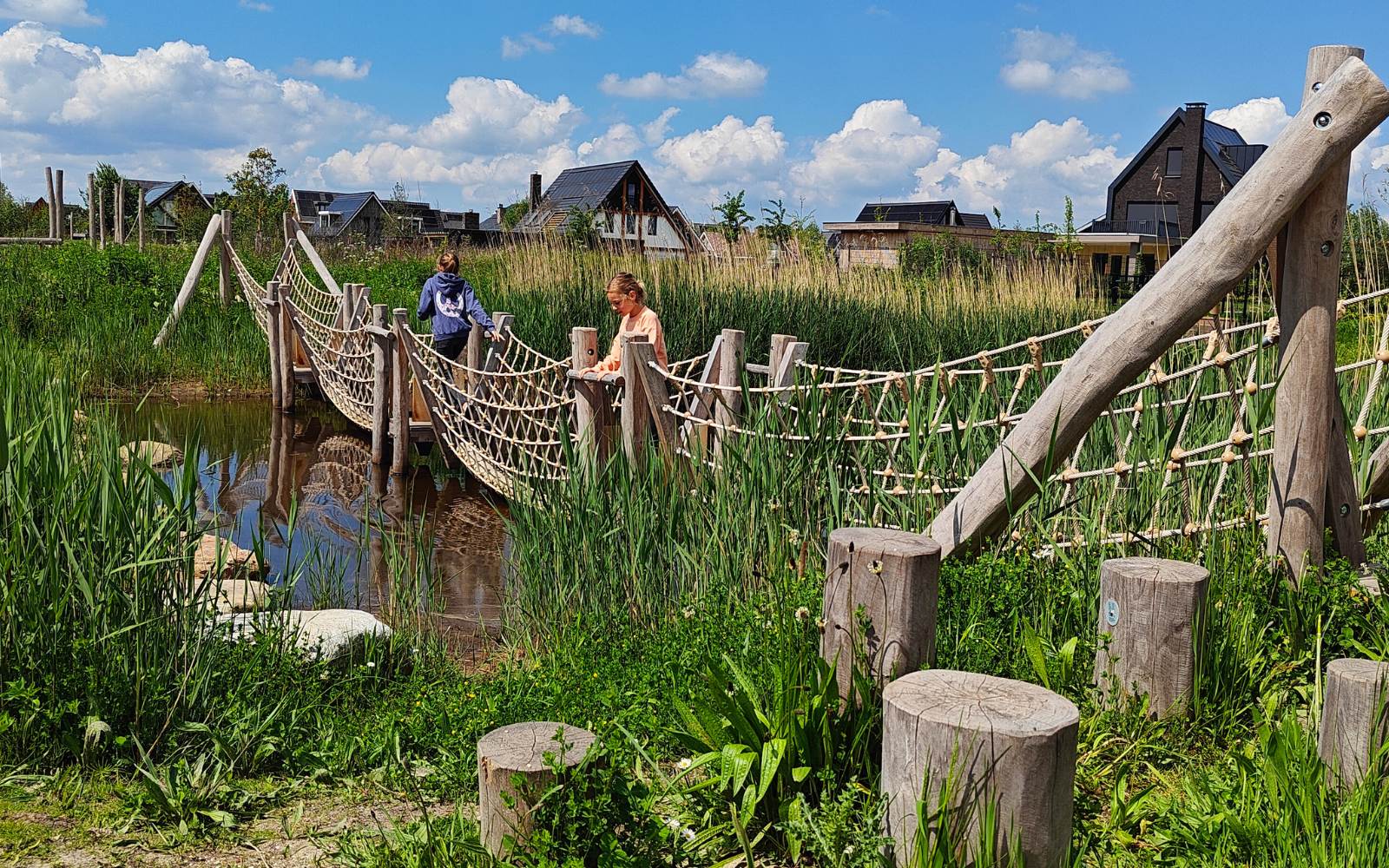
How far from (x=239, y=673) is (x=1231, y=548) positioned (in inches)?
106

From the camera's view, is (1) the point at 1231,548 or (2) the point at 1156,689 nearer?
(2) the point at 1156,689

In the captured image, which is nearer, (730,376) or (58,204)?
(730,376)

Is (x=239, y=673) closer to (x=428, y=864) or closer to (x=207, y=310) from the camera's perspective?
(x=428, y=864)

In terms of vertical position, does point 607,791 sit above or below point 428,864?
above

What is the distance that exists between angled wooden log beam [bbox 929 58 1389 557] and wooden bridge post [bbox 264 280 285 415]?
10.7 m

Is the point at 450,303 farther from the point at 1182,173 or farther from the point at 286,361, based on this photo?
the point at 1182,173

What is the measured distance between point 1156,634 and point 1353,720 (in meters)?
0.46

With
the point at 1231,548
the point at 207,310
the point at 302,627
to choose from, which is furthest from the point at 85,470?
the point at 207,310

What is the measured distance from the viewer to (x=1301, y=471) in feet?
9.70

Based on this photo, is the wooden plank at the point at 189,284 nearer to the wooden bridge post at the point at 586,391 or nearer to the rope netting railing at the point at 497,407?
the rope netting railing at the point at 497,407

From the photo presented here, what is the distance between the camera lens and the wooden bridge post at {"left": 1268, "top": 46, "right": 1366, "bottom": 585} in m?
2.87

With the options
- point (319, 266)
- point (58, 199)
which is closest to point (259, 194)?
point (58, 199)

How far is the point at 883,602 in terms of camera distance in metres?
2.35

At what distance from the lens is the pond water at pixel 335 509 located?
17.1 ft
